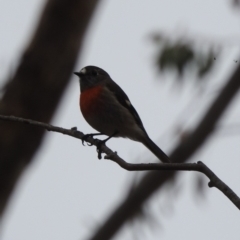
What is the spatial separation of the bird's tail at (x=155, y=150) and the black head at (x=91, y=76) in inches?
31.5

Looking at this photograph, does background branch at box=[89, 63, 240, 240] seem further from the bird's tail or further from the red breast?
the red breast

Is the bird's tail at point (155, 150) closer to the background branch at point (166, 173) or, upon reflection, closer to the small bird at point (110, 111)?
the small bird at point (110, 111)

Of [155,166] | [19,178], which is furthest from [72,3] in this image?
[155,166]

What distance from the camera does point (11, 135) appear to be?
23.6 feet

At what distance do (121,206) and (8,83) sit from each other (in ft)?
8.58

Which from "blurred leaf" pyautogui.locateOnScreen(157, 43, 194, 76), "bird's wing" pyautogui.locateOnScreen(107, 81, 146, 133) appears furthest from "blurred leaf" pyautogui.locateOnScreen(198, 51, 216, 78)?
"bird's wing" pyautogui.locateOnScreen(107, 81, 146, 133)

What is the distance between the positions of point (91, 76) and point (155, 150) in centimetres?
117

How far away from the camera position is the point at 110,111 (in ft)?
21.4

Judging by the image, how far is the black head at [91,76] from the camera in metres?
6.96

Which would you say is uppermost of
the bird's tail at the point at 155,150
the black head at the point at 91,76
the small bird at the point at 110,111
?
the black head at the point at 91,76

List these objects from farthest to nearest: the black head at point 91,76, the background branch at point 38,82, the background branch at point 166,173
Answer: the background branch at point 38,82, the black head at point 91,76, the background branch at point 166,173

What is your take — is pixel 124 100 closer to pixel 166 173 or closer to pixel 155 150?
pixel 155 150

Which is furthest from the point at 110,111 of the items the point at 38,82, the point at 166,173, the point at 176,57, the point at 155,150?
the point at 166,173

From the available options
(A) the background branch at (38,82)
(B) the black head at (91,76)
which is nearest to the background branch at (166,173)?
(B) the black head at (91,76)
